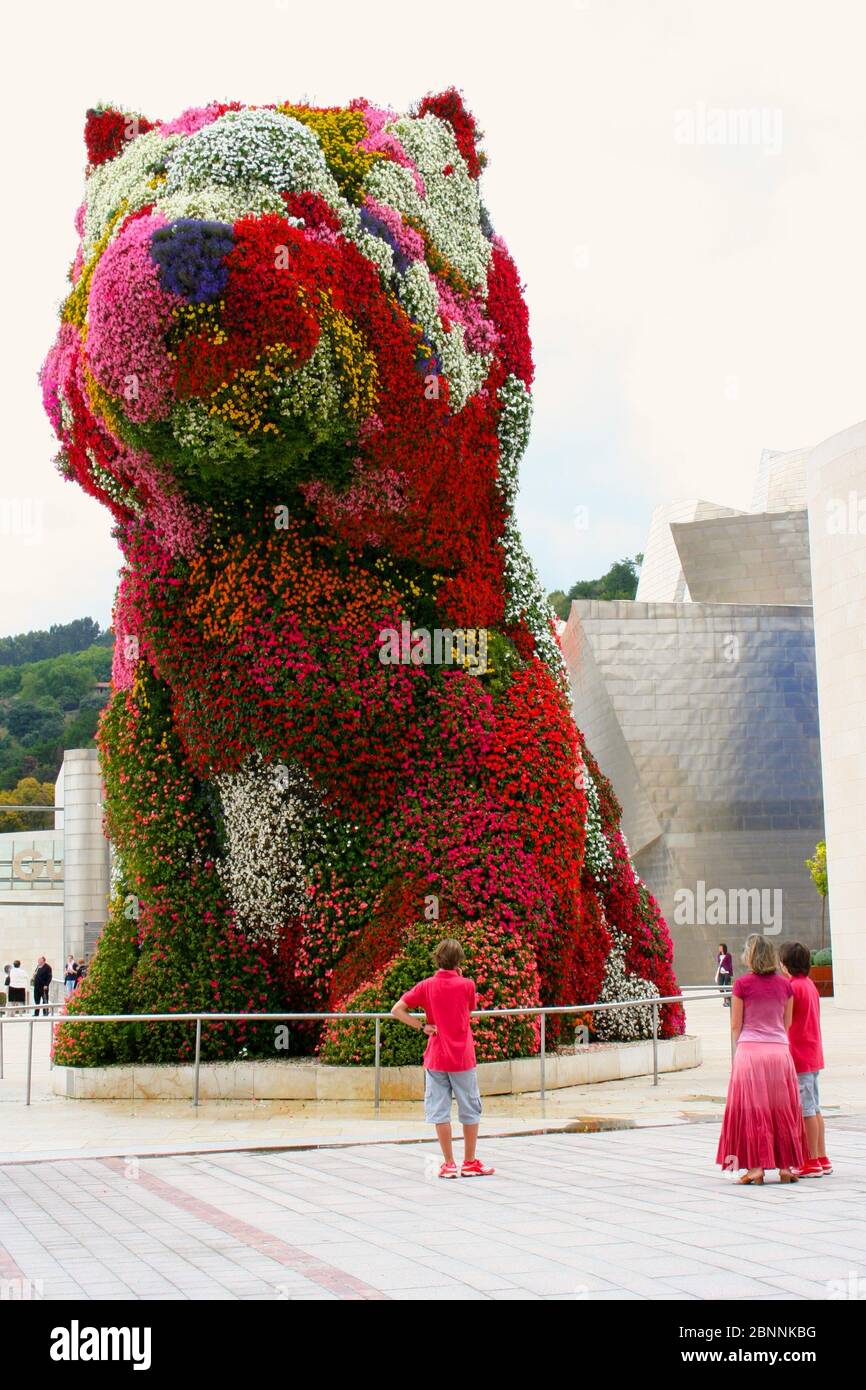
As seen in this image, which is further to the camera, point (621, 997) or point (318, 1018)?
point (621, 997)

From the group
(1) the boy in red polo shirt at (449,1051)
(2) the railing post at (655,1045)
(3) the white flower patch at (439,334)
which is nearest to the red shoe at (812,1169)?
(1) the boy in red polo shirt at (449,1051)

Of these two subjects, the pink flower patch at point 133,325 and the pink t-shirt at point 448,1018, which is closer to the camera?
the pink t-shirt at point 448,1018

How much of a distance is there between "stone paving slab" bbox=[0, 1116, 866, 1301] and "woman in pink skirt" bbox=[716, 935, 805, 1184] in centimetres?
17

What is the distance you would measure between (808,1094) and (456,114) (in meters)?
9.14

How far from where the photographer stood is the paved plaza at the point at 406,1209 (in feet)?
16.6

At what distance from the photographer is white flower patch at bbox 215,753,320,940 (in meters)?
12.3

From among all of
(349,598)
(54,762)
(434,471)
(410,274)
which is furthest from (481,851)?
(54,762)

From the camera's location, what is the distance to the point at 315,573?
11.9m

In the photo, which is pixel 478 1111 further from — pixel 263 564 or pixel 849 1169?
pixel 263 564

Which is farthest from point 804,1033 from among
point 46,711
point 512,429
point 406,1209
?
point 46,711

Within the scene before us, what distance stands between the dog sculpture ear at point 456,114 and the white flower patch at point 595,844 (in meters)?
5.78

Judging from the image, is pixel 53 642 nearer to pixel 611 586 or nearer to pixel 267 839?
pixel 611 586

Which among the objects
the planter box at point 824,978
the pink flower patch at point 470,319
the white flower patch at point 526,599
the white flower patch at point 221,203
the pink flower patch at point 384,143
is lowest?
the planter box at point 824,978

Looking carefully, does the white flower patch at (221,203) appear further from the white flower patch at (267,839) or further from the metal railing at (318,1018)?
the metal railing at (318,1018)
